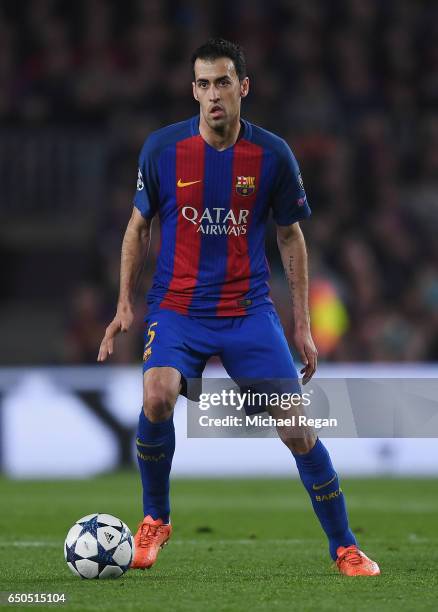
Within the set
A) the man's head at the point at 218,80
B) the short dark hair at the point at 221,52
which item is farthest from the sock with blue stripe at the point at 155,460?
the short dark hair at the point at 221,52

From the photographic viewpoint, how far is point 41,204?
14703 millimetres

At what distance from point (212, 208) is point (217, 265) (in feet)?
0.75

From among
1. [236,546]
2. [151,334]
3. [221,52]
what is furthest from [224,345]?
[236,546]

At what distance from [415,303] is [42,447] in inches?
138

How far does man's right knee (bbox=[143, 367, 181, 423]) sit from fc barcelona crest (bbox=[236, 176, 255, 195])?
77cm

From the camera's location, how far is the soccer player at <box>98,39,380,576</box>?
542 centimetres

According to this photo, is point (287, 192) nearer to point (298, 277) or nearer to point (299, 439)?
point (298, 277)

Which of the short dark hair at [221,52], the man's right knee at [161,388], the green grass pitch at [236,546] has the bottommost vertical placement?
the green grass pitch at [236,546]

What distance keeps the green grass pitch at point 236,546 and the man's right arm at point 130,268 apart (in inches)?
38.5

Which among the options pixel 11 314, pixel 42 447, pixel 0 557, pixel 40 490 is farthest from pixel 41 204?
pixel 0 557

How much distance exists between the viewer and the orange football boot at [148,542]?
18.5ft

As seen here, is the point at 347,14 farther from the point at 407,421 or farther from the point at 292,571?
the point at 292,571

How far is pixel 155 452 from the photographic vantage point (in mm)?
5555

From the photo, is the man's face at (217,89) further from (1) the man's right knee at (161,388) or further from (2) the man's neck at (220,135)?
(1) the man's right knee at (161,388)
